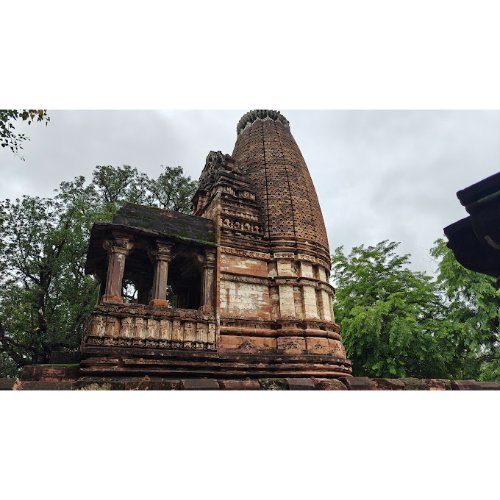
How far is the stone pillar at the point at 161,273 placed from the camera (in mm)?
9086

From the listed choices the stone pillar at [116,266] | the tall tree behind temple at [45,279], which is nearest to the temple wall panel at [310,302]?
the stone pillar at [116,266]

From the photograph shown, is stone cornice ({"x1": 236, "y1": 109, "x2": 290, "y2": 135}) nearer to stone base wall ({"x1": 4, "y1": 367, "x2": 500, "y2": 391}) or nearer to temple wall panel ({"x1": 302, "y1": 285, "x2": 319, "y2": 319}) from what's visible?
temple wall panel ({"x1": 302, "y1": 285, "x2": 319, "y2": 319})

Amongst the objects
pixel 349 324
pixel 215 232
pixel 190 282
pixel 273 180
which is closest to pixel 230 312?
pixel 215 232

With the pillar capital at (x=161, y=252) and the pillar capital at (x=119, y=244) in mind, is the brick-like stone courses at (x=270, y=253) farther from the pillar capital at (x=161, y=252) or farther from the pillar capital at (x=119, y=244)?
the pillar capital at (x=119, y=244)

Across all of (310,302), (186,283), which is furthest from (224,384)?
(186,283)

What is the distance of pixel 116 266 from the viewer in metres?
8.93

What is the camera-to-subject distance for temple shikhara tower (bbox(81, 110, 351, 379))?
8336mm

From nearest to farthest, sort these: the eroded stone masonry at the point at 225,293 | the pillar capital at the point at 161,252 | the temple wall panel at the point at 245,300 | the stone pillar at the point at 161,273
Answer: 1. the eroded stone masonry at the point at 225,293
2. the stone pillar at the point at 161,273
3. the pillar capital at the point at 161,252
4. the temple wall panel at the point at 245,300

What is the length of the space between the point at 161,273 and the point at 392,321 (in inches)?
410

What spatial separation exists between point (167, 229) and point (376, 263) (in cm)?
1234

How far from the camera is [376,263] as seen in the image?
61.8 feet

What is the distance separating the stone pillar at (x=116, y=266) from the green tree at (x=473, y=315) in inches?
474

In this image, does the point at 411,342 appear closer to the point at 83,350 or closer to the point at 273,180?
the point at 273,180

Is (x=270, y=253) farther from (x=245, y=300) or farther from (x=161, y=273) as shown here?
(x=161, y=273)
